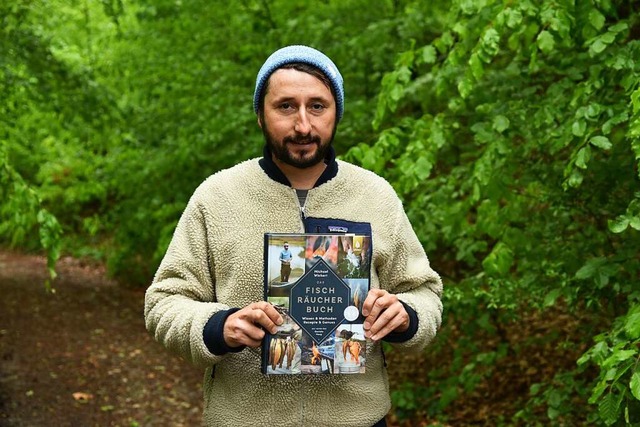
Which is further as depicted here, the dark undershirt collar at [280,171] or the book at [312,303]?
the dark undershirt collar at [280,171]

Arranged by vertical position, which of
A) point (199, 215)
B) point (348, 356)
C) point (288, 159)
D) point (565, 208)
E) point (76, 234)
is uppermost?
point (288, 159)

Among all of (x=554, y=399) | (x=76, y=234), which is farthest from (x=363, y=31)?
(x=76, y=234)

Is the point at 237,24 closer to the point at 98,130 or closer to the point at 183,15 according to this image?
the point at 183,15

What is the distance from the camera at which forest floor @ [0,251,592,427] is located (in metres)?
6.74

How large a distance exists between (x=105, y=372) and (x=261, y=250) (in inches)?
271

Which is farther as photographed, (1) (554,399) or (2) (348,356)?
(1) (554,399)

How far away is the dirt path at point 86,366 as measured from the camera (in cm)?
712

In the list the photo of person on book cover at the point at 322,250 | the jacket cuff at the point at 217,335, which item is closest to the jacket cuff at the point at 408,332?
the photo of person on book cover at the point at 322,250

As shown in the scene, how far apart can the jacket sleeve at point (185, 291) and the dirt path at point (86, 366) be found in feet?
16.6

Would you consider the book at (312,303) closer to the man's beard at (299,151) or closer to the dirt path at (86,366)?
the man's beard at (299,151)

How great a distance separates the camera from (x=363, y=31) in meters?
7.17

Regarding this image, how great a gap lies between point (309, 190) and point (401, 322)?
1.44 ft

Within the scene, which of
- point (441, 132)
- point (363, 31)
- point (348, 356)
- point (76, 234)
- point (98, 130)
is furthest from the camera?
point (76, 234)

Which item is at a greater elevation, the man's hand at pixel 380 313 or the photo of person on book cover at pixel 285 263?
the photo of person on book cover at pixel 285 263
